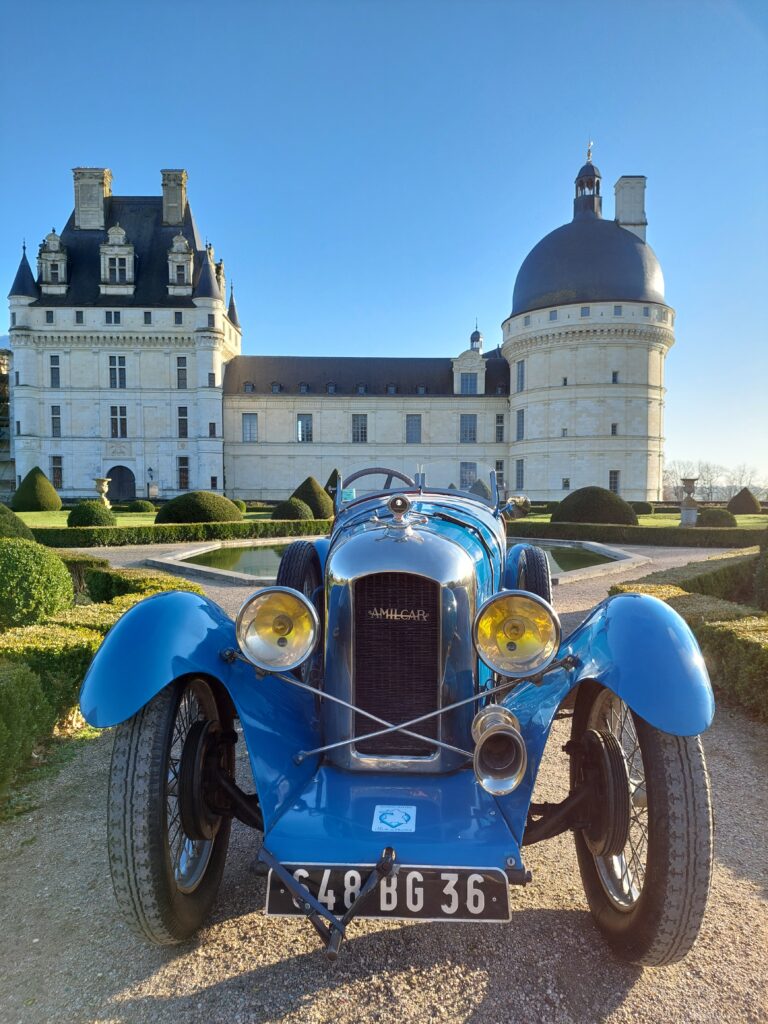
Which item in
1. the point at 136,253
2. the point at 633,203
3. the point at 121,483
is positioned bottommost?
the point at 121,483

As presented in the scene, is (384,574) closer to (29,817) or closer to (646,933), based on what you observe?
(646,933)

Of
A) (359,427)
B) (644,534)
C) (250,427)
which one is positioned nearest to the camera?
(644,534)

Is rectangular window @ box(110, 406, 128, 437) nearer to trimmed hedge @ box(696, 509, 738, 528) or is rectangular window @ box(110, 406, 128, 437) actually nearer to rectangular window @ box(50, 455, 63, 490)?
rectangular window @ box(50, 455, 63, 490)

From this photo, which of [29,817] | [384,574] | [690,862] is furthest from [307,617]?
[29,817]

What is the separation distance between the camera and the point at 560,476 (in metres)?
40.0

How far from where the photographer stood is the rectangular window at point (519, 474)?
138 feet

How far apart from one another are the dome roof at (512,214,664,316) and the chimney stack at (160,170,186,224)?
2569 cm

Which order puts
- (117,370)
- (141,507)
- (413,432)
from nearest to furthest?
1. (141,507)
2. (117,370)
3. (413,432)

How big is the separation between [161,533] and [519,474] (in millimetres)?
29750

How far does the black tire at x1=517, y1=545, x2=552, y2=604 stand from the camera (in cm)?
407

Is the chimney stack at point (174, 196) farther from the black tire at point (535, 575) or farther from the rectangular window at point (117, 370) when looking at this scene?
the black tire at point (535, 575)

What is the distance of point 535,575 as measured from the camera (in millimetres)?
4125

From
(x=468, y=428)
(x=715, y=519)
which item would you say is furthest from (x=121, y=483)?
(x=715, y=519)

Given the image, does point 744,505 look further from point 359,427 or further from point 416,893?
point 416,893
